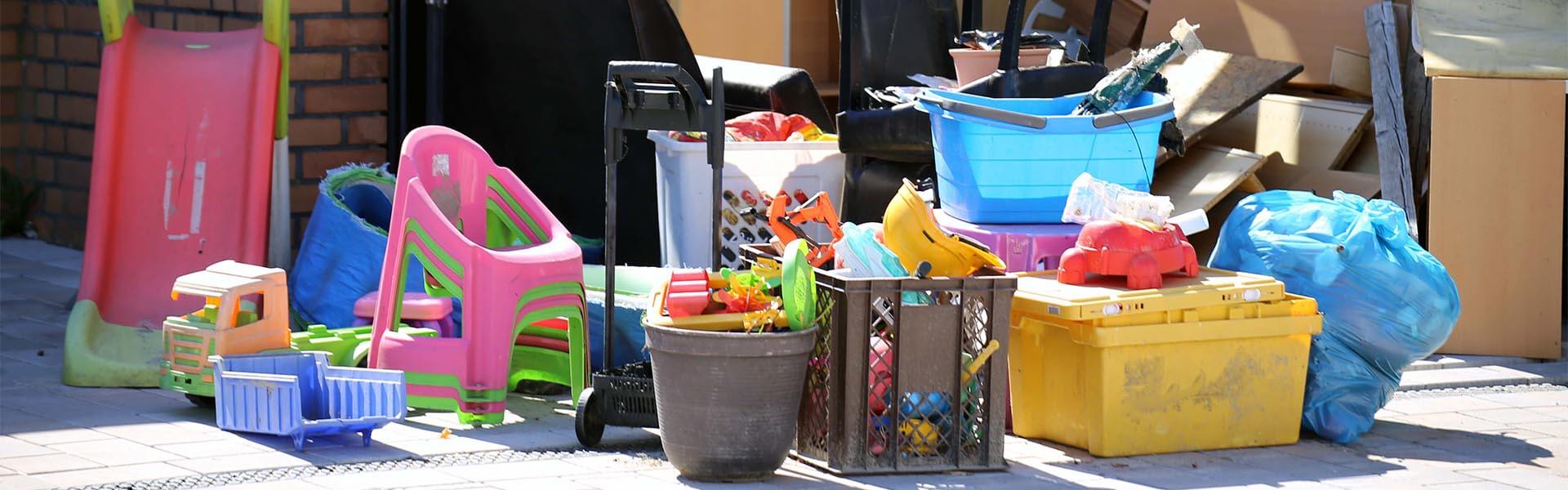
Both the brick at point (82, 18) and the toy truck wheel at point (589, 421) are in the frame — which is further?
the brick at point (82, 18)

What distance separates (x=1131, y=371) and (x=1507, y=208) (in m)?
2.43

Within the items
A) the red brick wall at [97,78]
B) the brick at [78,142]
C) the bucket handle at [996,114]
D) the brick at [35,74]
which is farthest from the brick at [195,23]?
the bucket handle at [996,114]

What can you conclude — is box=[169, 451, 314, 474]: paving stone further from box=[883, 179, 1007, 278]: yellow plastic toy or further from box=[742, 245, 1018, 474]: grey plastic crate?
box=[883, 179, 1007, 278]: yellow plastic toy

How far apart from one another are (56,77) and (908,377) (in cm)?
562

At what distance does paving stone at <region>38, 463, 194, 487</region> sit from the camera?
4.58 m

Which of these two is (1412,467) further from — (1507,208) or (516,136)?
(516,136)

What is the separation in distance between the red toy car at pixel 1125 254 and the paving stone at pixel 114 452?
257 centimetres

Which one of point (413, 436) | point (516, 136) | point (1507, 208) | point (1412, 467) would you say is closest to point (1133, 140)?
point (1412, 467)

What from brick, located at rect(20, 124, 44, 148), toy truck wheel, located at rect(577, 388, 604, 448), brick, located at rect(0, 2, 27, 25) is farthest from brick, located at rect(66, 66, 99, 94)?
toy truck wheel, located at rect(577, 388, 604, 448)

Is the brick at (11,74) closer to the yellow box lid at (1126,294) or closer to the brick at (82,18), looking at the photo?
the brick at (82,18)

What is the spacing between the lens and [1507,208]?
671 cm

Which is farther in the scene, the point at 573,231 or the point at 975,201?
the point at 573,231

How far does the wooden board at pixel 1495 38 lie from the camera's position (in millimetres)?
6844

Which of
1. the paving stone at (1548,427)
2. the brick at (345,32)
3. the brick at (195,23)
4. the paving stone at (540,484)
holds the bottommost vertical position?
the paving stone at (540,484)
